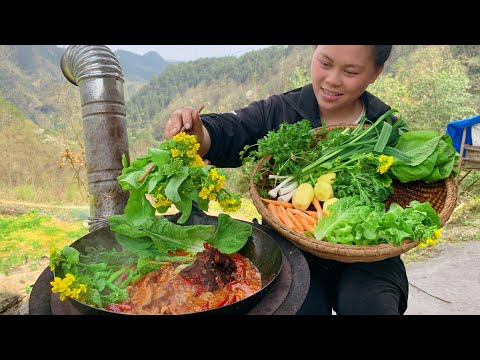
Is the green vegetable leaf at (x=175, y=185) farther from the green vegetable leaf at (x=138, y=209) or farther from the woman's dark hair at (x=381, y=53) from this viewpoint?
the woman's dark hair at (x=381, y=53)

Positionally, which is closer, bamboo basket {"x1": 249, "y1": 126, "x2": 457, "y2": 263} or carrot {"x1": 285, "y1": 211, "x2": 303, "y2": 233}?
bamboo basket {"x1": 249, "y1": 126, "x2": 457, "y2": 263}

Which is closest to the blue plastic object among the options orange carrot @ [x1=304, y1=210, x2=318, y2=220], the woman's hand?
orange carrot @ [x1=304, y1=210, x2=318, y2=220]

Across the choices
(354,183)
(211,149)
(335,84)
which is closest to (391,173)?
(354,183)

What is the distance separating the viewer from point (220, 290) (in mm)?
1679

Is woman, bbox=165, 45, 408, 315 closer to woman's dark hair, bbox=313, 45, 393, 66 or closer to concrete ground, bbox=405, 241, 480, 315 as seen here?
woman's dark hair, bbox=313, 45, 393, 66

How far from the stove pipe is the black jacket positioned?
0.65 metres

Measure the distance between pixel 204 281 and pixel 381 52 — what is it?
Answer: 1874 millimetres

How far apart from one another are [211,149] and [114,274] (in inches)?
45.7

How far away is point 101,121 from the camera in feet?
8.25

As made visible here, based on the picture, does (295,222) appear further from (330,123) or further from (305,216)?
(330,123)

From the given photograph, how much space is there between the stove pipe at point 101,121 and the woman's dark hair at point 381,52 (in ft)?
5.91

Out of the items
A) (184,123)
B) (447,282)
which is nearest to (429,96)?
(447,282)

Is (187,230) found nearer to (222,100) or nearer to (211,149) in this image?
(211,149)

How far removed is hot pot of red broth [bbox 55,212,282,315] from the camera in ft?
5.05
